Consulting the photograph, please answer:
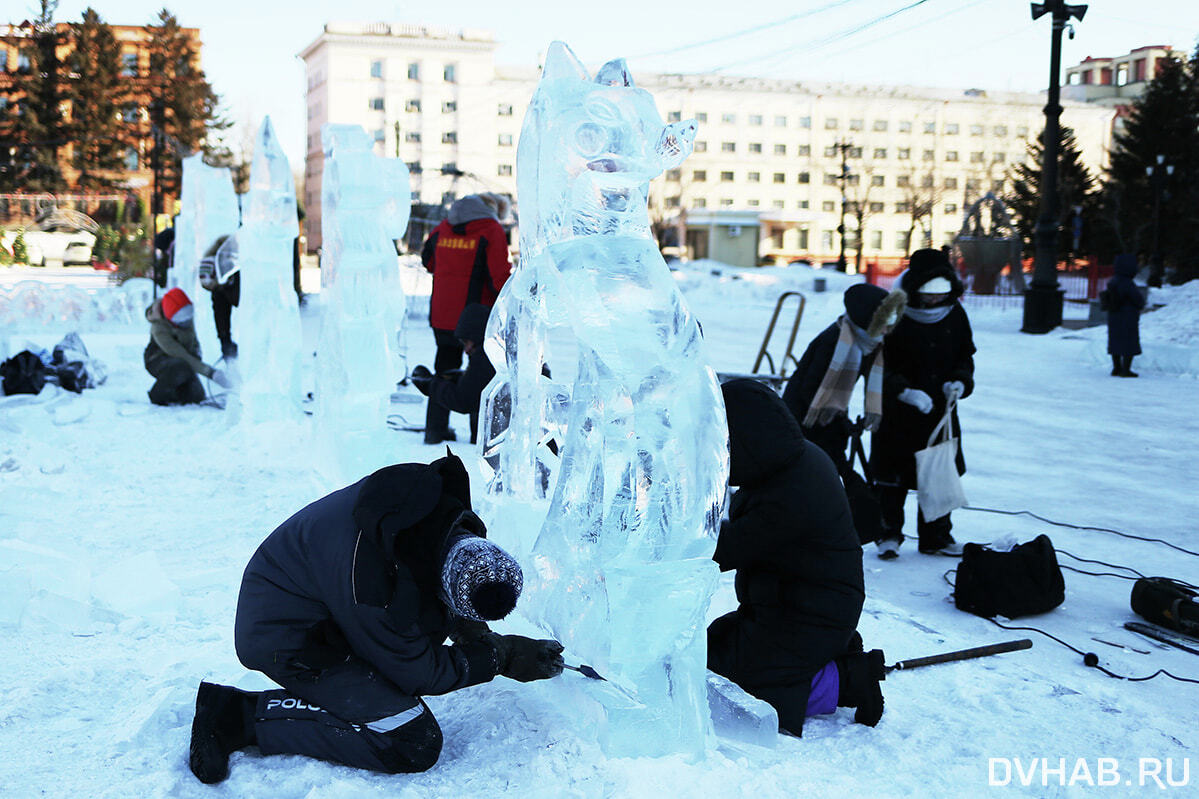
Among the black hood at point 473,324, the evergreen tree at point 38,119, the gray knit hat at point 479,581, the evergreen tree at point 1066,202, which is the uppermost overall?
the evergreen tree at point 38,119

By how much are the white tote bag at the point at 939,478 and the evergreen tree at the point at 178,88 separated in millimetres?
43531

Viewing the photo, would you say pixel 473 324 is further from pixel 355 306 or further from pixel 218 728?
pixel 218 728

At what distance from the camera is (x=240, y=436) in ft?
26.0

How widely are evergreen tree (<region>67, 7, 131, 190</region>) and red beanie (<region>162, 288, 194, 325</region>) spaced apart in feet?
122

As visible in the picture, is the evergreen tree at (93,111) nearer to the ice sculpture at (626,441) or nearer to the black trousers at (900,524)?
the black trousers at (900,524)

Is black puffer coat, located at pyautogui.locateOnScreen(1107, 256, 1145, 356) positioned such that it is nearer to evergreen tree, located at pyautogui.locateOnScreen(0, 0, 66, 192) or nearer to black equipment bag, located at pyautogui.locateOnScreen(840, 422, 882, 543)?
black equipment bag, located at pyautogui.locateOnScreen(840, 422, 882, 543)

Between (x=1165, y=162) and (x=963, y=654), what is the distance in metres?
31.5

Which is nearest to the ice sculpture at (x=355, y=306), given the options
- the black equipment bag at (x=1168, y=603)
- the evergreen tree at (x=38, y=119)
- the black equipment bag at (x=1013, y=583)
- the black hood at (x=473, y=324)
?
the black hood at (x=473, y=324)

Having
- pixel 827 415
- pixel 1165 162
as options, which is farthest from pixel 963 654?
pixel 1165 162

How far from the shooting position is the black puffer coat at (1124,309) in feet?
39.9

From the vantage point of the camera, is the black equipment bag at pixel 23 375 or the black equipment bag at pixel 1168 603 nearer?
the black equipment bag at pixel 1168 603

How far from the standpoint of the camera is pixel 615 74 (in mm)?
3389

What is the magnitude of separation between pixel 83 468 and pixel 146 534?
1.78m

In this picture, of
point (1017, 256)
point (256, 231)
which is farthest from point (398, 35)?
point (256, 231)
